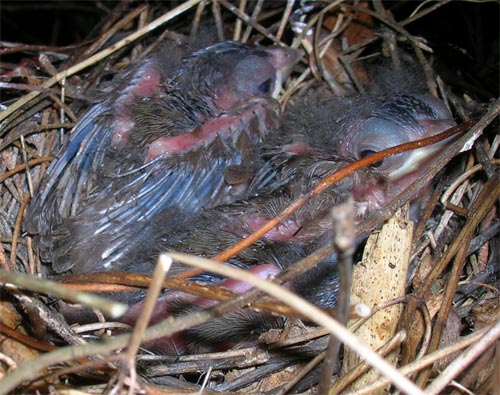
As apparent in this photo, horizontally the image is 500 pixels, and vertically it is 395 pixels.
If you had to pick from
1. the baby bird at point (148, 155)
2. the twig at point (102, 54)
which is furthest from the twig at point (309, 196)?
the twig at point (102, 54)

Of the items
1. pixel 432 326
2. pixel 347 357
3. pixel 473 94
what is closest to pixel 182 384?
pixel 347 357

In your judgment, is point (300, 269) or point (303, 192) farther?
point (303, 192)

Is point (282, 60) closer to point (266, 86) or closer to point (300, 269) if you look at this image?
point (266, 86)

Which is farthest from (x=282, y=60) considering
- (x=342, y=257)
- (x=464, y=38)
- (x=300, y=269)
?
(x=342, y=257)

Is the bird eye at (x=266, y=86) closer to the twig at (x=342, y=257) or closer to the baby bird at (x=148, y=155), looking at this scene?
the baby bird at (x=148, y=155)

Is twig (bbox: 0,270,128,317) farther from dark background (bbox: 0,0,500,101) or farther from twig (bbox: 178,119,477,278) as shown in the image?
dark background (bbox: 0,0,500,101)
